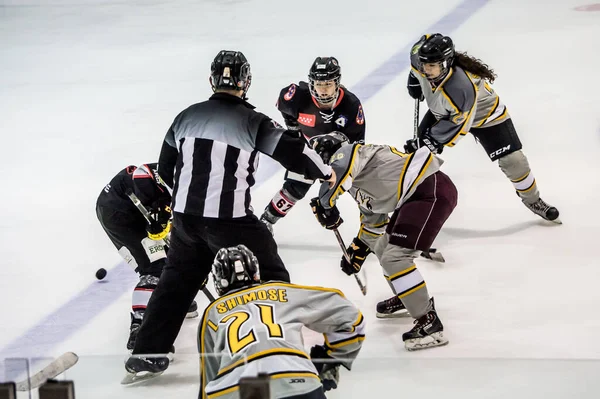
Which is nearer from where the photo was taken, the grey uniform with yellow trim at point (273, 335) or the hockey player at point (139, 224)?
the grey uniform with yellow trim at point (273, 335)

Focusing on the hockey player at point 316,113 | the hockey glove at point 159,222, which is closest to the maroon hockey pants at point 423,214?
the hockey player at point 316,113

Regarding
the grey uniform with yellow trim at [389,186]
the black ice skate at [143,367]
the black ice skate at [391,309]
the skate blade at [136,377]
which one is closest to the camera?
the black ice skate at [143,367]

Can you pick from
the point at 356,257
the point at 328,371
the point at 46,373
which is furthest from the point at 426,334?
the point at 46,373

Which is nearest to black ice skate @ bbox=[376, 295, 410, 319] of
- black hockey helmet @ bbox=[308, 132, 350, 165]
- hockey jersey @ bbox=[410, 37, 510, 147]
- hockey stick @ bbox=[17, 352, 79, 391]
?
black hockey helmet @ bbox=[308, 132, 350, 165]

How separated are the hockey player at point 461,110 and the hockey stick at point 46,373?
2.67 meters

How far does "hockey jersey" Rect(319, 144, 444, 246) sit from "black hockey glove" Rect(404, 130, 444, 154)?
2.47 ft

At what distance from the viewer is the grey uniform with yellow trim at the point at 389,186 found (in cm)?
344

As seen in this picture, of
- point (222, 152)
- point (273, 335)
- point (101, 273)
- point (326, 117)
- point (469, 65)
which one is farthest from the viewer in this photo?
point (326, 117)

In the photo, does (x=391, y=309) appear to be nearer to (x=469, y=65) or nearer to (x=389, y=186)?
(x=389, y=186)

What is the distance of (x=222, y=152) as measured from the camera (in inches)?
123

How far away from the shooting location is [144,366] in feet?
6.93

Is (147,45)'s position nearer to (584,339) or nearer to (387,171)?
(387,171)

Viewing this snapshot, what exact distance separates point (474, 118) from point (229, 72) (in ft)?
5.84

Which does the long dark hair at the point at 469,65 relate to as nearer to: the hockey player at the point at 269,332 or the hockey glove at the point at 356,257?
the hockey glove at the point at 356,257
